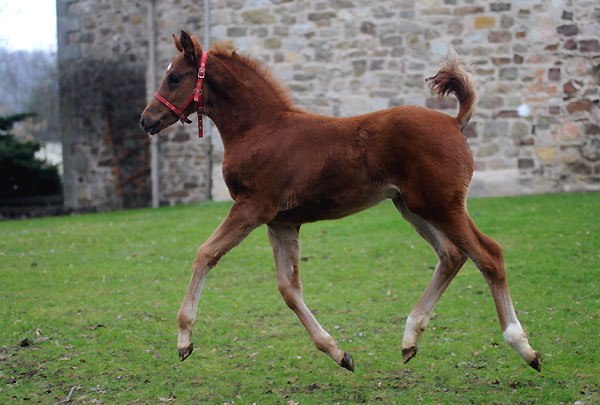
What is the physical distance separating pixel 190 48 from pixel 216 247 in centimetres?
149

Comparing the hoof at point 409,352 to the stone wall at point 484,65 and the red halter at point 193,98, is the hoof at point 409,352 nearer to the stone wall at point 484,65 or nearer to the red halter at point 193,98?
the red halter at point 193,98

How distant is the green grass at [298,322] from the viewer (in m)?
4.75

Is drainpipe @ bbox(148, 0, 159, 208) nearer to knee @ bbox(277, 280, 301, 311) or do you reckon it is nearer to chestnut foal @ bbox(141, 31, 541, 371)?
chestnut foal @ bbox(141, 31, 541, 371)

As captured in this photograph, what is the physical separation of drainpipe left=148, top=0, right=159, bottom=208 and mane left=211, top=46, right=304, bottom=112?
1246cm

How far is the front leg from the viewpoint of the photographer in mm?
4148

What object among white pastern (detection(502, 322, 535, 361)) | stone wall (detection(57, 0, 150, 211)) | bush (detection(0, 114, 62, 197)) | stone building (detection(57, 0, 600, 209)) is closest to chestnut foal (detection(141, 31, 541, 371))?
white pastern (detection(502, 322, 535, 361))

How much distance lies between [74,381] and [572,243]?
276 inches

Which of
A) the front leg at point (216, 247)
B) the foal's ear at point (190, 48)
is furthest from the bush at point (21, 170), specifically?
the front leg at point (216, 247)

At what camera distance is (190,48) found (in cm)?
452

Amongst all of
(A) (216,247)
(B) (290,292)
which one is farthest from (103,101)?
(A) (216,247)

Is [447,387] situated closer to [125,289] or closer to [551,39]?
[125,289]

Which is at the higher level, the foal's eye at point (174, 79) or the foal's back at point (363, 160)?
the foal's eye at point (174, 79)

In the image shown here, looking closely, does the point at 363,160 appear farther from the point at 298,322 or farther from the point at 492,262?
the point at 298,322

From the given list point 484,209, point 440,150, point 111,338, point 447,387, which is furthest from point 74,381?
point 484,209
